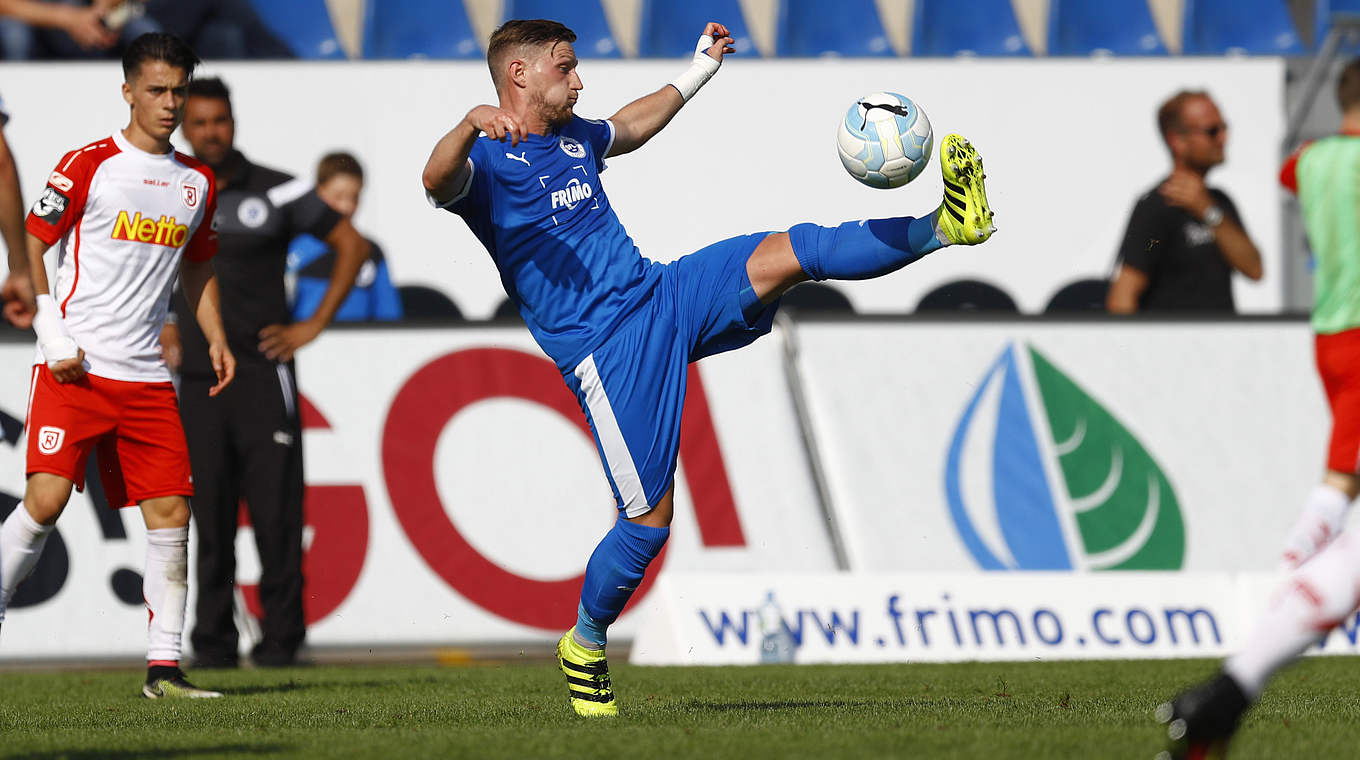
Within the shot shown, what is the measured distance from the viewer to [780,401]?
31.0 feet

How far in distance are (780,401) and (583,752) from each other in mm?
5162

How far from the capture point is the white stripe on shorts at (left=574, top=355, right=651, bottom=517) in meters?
5.62

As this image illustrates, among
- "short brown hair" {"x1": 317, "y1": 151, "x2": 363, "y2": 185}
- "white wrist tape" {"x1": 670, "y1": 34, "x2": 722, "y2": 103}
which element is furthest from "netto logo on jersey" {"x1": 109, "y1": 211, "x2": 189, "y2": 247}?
"short brown hair" {"x1": 317, "y1": 151, "x2": 363, "y2": 185}

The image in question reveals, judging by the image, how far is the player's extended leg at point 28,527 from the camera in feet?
20.2

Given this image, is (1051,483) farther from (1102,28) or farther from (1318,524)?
(1102,28)

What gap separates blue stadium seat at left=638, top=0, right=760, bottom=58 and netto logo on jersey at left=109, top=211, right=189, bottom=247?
25.7ft

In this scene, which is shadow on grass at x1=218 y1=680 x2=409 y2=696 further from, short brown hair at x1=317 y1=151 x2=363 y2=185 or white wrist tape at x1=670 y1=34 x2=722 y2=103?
short brown hair at x1=317 y1=151 x2=363 y2=185

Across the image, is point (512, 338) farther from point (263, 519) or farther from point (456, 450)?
point (263, 519)

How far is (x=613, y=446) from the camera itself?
5621mm

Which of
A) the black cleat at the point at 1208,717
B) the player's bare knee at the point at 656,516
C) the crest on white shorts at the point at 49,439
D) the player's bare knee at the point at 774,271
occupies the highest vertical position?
the player's bare knee at the point at 774,271

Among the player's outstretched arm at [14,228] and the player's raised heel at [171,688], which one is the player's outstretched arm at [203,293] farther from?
the player's raised heel at [171,688]

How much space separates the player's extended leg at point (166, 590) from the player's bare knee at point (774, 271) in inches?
97.5

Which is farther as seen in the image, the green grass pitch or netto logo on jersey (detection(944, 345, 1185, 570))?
netto logo on jersey (detection(944, 345, 1185, 570))

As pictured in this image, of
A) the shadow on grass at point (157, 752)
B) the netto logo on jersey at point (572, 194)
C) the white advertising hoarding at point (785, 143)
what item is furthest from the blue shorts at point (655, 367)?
the white advertising hoarding at point (785, 143)
